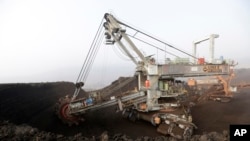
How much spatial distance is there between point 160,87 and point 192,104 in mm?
4570

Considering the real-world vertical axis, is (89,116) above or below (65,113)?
below

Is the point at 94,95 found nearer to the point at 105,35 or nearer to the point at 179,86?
the point at 105,35

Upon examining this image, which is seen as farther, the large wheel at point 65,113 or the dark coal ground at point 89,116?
the large wheel at point 65,113

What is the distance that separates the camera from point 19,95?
2092 cm

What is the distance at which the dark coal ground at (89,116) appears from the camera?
1747 centimetres

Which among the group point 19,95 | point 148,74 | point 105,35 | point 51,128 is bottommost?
point 51,128

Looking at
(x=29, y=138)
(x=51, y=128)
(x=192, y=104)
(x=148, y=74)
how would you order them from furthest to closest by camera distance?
(x=192, y=104), (x=148, y=74), (x=51, y=128), (x=29, y=138)

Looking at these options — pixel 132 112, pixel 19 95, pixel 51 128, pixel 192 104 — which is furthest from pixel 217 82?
pixel 19 95

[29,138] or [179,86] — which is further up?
[179,86]

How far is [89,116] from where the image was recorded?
20.0 metres

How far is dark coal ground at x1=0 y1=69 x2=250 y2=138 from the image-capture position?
17469 mm

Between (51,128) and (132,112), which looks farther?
(132,112)

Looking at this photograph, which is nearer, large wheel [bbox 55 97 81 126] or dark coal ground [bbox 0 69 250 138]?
dark coal ground [bbox 0 69 250 138]

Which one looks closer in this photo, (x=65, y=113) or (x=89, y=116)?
(x=65, y=113)
